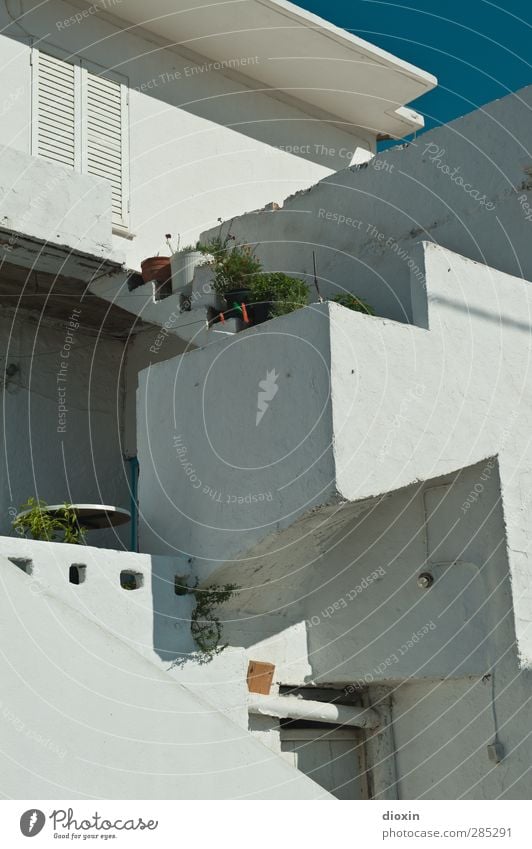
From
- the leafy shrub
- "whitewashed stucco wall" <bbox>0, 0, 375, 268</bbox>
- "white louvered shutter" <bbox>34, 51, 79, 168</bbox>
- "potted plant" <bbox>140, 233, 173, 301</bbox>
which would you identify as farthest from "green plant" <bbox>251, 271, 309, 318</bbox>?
"white louvered shutter" <bbox>34, 51, 79, 168</bbox>

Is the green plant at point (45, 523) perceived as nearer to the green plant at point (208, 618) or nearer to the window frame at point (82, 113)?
the green plant at point (208, 618)

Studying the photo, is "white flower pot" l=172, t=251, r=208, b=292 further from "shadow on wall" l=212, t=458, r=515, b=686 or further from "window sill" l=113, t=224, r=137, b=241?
"shadow on wall" l=212, t=458, r=515, b=686

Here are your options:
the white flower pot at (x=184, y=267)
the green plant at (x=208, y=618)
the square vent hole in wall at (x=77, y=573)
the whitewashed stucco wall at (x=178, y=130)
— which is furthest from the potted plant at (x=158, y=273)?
the square vent hole in wall at (x=77, y=573)

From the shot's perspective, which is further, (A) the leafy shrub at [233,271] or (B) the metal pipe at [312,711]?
(A) the leafy shrub at [233,271]

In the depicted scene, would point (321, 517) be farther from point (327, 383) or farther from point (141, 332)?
point (141, 332)

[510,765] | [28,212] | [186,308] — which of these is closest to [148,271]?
[186,308]
